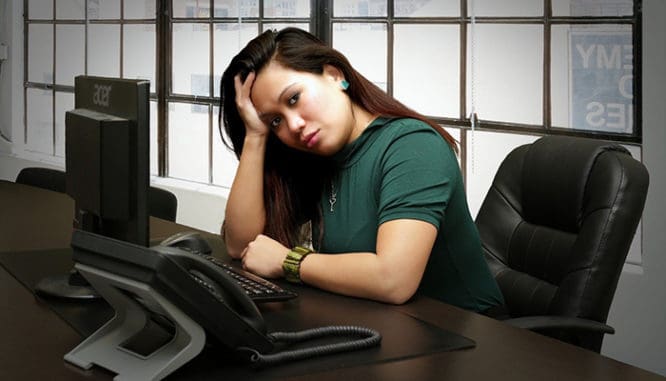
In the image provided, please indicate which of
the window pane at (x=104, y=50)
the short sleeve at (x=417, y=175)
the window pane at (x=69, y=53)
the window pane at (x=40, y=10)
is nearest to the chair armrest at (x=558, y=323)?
the short sleeve at (x=417, y=175)

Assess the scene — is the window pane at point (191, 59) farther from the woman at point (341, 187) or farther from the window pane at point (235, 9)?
the woman at point (341, 187)

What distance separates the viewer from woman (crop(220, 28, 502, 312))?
1.60 m

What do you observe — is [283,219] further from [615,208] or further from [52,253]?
[615,208]

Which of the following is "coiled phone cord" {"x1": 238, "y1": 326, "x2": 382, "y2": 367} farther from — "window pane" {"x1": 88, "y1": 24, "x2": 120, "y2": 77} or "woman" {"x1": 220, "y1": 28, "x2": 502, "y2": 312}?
"window pane" {"x1": 88, "y1": 24, "x2": 120, "y2": 77}

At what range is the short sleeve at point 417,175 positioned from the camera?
1622 mm

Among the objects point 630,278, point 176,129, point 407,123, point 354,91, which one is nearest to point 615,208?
point 407,123

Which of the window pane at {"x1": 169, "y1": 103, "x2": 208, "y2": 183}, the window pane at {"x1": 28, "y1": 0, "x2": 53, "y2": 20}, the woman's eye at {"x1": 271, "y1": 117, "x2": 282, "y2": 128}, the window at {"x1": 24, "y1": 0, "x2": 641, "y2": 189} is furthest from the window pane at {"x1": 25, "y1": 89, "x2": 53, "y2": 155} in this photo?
the woman's eye at {"x1": 271, "y1": 117, "x2": 282, "y2": 128}

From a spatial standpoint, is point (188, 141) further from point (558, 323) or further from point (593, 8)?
point (558, 323)

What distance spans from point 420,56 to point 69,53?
3.24 metres

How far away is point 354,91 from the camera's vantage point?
6.19ft

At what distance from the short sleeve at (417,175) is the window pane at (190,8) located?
2930 millimetres

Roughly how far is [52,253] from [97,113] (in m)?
0.58

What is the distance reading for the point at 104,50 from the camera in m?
5.41

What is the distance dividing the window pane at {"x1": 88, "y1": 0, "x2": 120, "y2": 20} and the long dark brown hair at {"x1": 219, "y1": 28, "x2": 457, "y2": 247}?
3432 millimetres
